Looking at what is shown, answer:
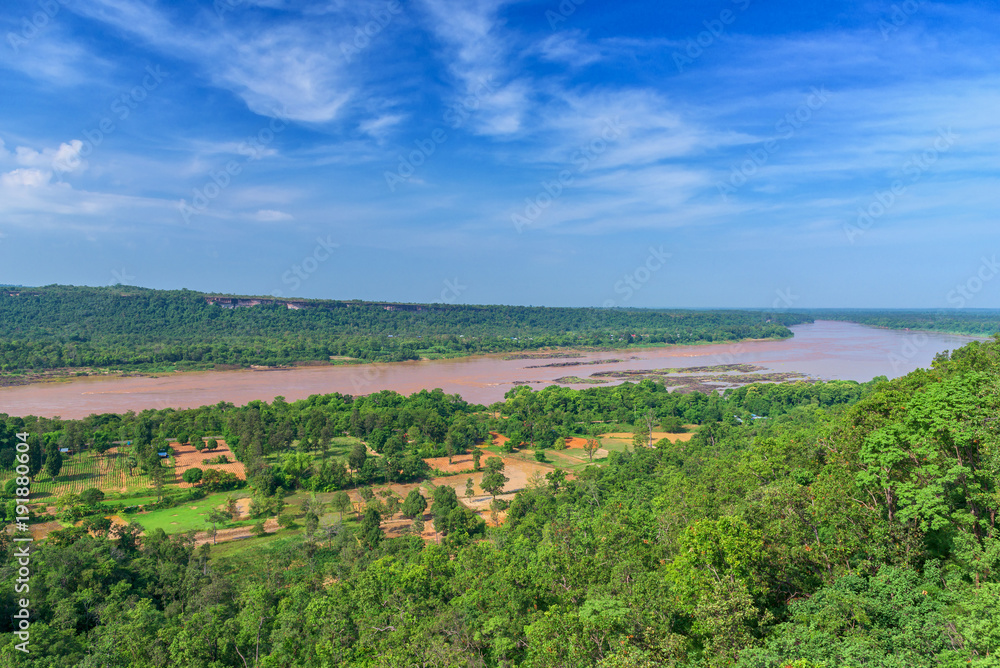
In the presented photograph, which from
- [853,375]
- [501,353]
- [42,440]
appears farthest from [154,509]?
[501,353]

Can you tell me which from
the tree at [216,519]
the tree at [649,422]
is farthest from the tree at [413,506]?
the tree at [649,422]

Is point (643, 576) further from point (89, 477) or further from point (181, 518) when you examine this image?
point (89, 477)

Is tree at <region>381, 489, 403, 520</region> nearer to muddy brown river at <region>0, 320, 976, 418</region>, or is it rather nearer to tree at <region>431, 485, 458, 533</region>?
tree at <region>431, 485, 458, 533</region>

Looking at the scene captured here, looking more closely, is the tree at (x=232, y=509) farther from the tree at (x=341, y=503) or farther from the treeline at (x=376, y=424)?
the tree at (x=341, y=503)

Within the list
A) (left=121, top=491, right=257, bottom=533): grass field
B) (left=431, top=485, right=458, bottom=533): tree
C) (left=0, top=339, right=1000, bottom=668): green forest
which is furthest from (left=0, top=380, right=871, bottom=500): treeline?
(left=0, top=339, right=1000, bottom=668): green forest

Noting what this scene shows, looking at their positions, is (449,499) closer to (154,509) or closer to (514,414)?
(154,509)

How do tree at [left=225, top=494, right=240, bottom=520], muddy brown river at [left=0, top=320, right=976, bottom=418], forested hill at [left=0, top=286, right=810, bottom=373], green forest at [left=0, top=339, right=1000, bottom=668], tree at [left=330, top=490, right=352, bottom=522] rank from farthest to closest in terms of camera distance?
1. forested hill at [left=0, top=286, right=810, bottom=373]
2. muddy brown river at [left=0, top=320, right=976, bottom=418]
3. tree at [left=330, top=490, right=352, bottom=522]
4. tree at [left=225, top=494, right=240, bottom=520]
5. green forest at [left=0, top=339, right=1000, bottom=668]

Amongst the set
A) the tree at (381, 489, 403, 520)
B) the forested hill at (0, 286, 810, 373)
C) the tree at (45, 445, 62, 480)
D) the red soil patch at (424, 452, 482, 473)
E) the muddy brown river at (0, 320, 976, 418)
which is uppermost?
the forested hill at (0, 286, 810, 373)
